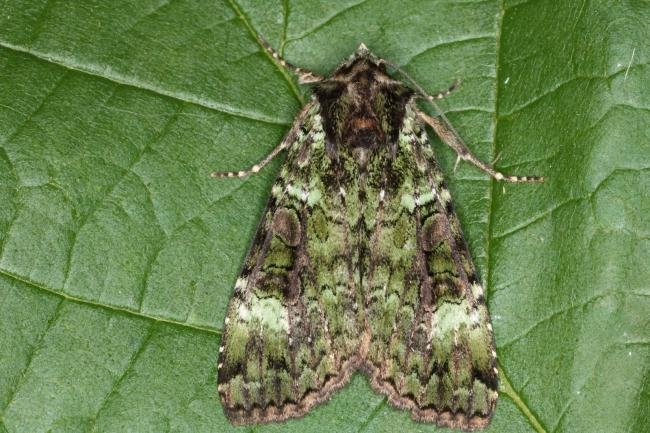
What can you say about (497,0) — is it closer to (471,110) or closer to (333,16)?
(471,110)

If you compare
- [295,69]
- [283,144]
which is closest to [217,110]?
[283,144]

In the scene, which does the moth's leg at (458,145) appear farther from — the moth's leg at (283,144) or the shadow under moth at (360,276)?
the moth's leg at (283,144)

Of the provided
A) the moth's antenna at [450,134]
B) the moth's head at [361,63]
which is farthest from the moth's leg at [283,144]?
the moth's antenna at [450,134]

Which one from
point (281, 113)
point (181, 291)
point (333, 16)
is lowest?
point (181, 291)

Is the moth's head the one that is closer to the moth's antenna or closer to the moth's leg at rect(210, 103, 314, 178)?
the moth's antenna

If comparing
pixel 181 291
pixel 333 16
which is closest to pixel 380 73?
pixel 333 16

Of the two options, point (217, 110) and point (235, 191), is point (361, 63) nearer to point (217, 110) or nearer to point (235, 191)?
point (217, 110)

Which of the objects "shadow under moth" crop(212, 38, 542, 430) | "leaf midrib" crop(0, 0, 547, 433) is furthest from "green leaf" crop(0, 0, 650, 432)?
"shadow under moth" crop(212, 38, 542, 430)
